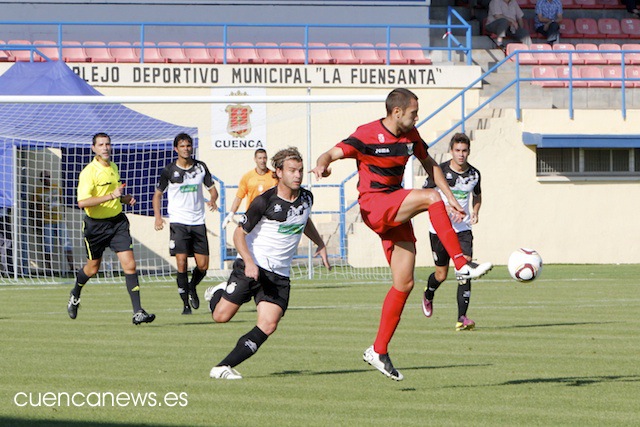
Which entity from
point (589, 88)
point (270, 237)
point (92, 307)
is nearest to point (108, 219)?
point (92, 307)

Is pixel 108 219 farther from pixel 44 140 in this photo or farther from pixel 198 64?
pixel 198 64

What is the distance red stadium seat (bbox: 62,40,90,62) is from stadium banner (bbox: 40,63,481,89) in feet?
1.56

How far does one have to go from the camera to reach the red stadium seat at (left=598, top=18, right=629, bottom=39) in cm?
2895

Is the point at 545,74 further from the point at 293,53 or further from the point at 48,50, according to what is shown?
the point at 48,50

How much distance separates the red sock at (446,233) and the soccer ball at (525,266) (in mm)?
1217

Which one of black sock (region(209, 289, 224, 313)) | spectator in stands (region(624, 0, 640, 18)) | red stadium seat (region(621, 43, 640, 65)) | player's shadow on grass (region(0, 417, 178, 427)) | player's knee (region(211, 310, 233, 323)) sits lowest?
player's shadow on grass (region(0, 417, 178, 427))

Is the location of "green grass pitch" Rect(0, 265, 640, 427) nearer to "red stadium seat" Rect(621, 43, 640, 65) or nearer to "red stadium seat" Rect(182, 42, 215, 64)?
"red stadium seat" Rect(182, 42, 215, 64)

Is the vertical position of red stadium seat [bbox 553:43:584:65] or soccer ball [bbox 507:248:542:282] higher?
red stadium seat [bbox 553:43:584:65]

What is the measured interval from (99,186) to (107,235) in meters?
0.53

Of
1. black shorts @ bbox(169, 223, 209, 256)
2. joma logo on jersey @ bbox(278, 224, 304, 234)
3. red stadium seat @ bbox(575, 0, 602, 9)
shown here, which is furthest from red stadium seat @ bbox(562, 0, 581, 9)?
joma logo on jersey @ bbox(278, 224, 304, 234)

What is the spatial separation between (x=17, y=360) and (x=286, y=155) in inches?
109

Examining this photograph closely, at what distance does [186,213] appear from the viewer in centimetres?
1430

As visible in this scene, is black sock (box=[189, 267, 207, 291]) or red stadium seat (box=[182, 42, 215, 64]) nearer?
black sock (box=[189, 267, 207, 291])

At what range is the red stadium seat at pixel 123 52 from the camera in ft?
80.4
